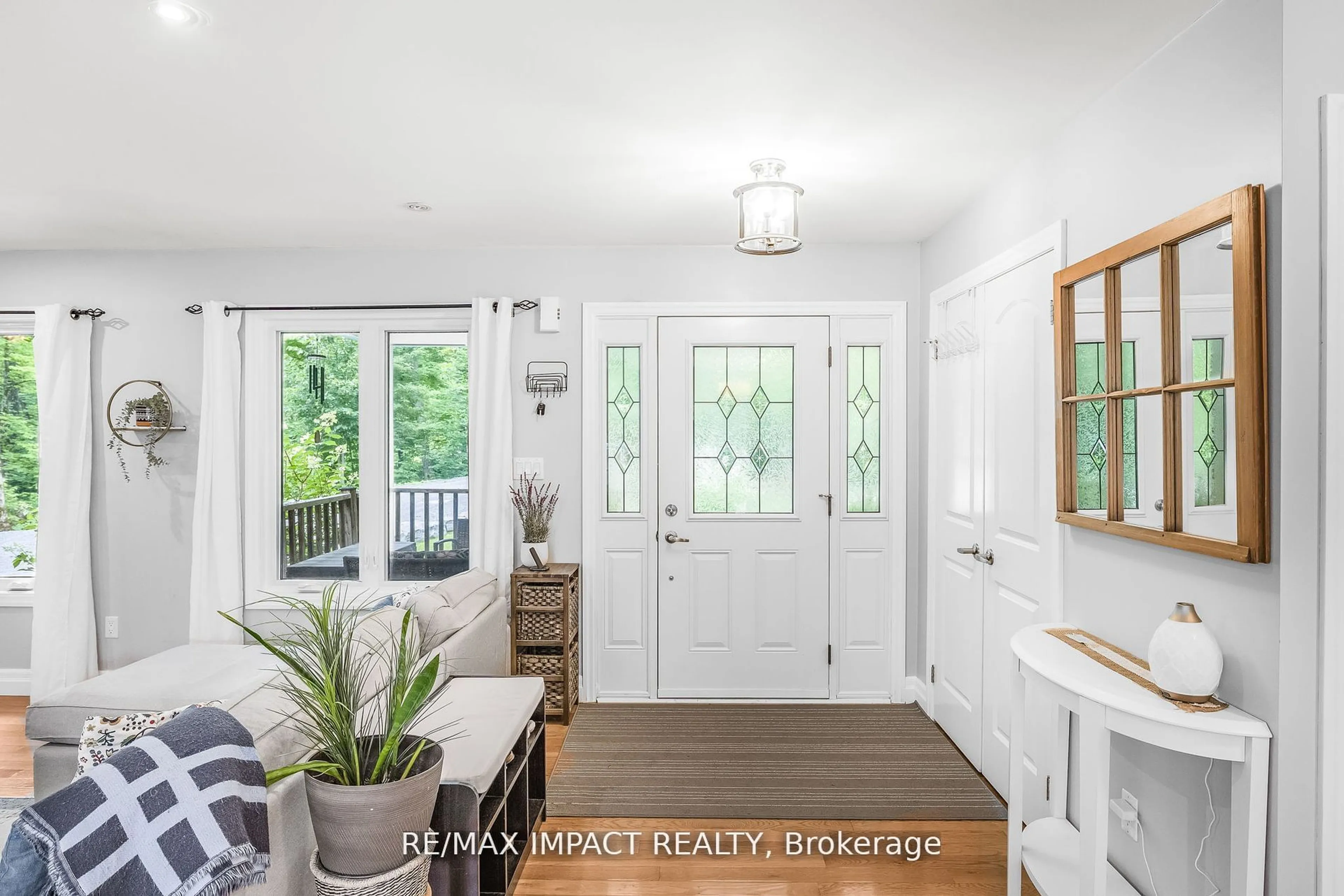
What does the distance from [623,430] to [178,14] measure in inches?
103

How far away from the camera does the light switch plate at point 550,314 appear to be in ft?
12.9

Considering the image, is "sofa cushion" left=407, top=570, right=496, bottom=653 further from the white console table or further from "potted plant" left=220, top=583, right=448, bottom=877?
the white console table

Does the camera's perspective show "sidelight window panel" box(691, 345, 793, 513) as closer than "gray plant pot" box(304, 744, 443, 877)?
No

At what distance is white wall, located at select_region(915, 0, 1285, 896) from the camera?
5.16 ft

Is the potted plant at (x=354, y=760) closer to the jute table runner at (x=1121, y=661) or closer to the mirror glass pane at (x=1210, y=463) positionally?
the jute table runner at (x=1121, y=661)

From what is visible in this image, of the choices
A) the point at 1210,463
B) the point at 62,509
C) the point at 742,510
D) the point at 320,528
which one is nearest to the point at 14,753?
the point at 62,509

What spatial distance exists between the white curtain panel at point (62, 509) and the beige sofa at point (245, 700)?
83 centimetres

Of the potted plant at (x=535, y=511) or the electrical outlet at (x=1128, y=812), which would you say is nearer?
the electrical outlet at (x=1128, y=812)

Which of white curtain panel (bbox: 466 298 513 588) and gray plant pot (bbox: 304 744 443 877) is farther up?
white curtain panel (bbox: 466 298 513 588)

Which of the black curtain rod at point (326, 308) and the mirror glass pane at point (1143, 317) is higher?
the black curtain rod at point (326, 308)

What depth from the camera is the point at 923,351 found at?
152 inches

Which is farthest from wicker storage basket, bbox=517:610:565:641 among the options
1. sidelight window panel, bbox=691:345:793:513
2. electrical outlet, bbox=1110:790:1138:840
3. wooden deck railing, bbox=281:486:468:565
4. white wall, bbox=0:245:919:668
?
electrical outlet, bbox=1110:790:1138:840

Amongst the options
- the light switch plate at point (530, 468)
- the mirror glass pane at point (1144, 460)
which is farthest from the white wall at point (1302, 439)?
the light switch plate at point (530, 468)

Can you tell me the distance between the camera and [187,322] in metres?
4.05
